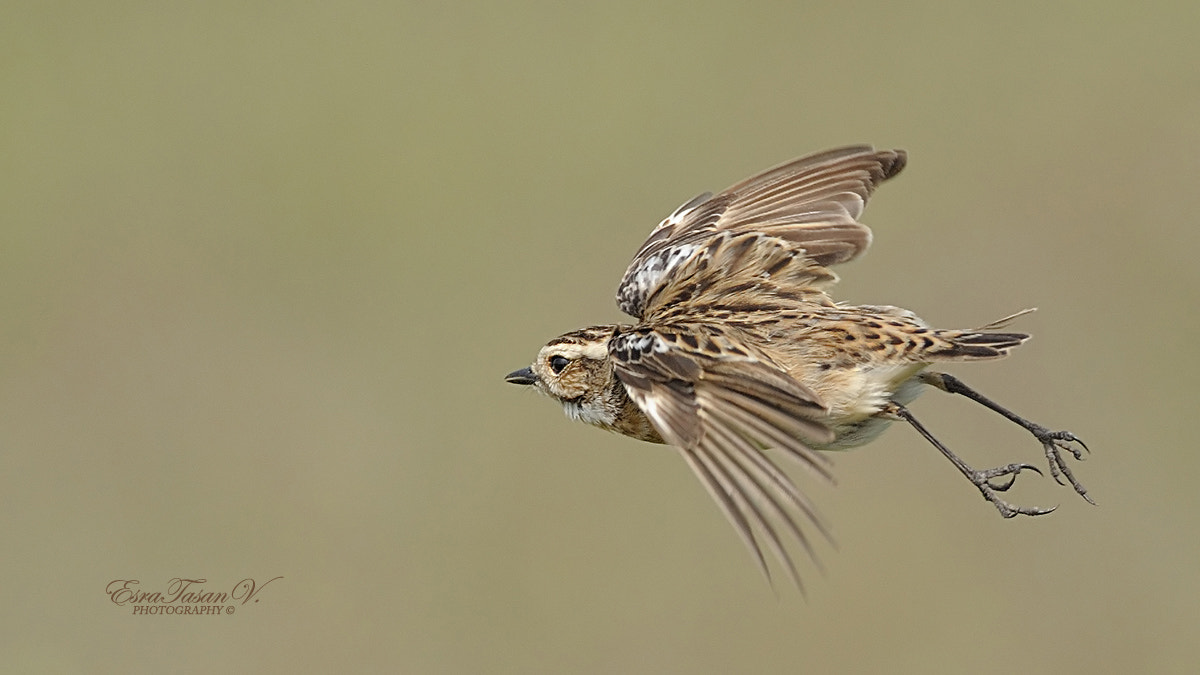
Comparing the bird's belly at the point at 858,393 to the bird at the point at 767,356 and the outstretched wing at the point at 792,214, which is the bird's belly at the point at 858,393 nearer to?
the bird at the point at 767,356

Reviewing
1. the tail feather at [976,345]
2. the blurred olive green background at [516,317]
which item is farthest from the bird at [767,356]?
the blurred olive green background at [516,317]

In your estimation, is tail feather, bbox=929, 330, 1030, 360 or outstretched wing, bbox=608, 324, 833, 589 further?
tail feather, bbox=929, 330, 1030, 360

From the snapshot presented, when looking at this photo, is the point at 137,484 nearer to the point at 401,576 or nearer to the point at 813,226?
the point at 401,576

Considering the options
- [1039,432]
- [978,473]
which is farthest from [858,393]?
[1039,432]

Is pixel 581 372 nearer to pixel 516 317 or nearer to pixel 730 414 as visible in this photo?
pixel 730 414

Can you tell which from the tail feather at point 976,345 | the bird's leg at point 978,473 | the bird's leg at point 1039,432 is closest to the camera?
the tail feather at point 976,345

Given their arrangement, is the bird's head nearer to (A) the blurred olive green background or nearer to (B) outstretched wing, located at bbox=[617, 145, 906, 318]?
(B) outstretched wing, located at bbox=[617, 145, 906, 318]

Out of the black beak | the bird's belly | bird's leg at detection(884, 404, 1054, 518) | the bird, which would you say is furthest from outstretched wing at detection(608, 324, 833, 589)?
the black beak
